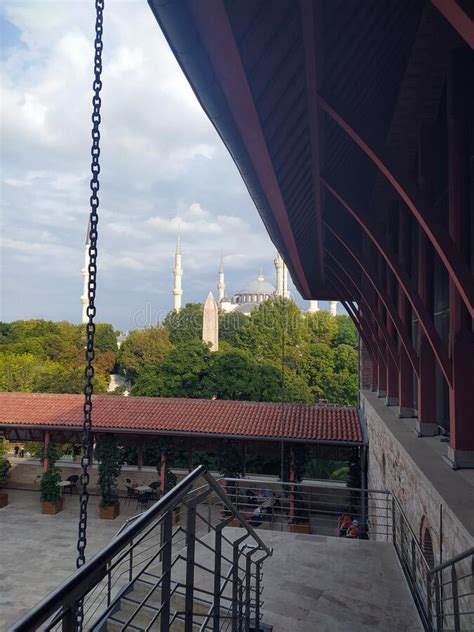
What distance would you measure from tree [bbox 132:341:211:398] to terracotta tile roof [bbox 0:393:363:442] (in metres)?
8.65

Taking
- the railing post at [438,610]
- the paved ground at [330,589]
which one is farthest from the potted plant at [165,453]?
the railing post at [438,610]

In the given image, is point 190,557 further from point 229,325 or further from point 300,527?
point 229,325

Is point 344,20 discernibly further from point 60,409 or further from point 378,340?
point 60,409

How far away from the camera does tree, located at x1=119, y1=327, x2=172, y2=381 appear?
44.1 meters

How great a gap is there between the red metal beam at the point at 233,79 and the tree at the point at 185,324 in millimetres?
44289

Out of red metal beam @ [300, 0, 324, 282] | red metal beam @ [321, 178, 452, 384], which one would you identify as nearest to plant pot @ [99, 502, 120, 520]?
red metal beam @ [300, 0, 324, 282]

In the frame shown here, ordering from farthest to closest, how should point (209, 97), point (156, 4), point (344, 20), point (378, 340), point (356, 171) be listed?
point (378, 340)
point (356, 171)
point (344, 20)
point (209, 97)
point (156, 4)

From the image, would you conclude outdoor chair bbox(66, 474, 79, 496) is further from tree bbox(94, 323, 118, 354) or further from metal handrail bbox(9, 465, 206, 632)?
tree bbox(94, 323, 118, 354)

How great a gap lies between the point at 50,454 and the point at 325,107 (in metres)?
16.4

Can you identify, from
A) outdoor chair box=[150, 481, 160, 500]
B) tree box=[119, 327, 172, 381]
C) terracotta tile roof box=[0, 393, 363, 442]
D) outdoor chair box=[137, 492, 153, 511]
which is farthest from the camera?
tree box=[119, 327, 172, 381]

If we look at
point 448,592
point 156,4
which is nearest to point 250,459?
point 448,592

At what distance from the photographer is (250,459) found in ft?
57.7

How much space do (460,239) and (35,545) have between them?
14.0 metres

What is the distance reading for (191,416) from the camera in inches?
631
